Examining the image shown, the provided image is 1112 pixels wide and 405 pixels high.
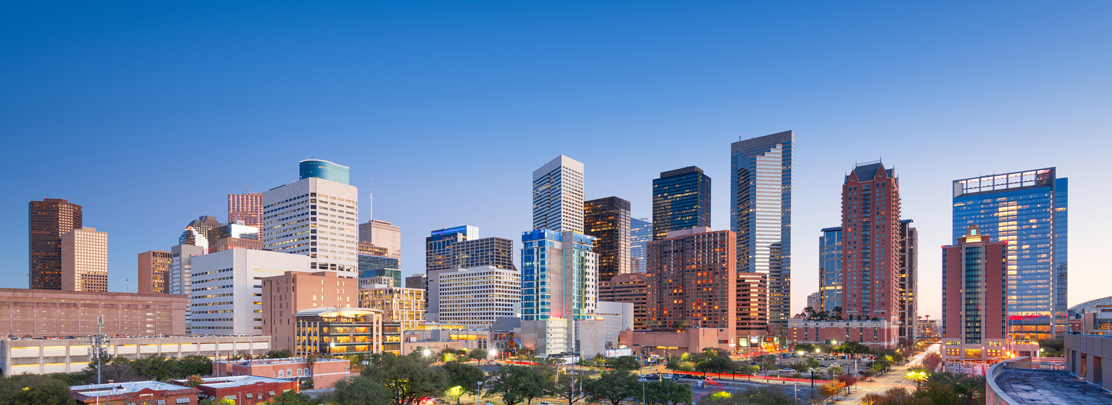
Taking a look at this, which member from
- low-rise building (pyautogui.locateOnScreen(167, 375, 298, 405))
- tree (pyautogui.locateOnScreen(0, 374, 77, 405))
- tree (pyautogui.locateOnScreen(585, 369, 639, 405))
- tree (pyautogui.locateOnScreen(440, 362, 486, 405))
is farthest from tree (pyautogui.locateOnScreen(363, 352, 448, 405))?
tree (pyautogui.locateOnScreen(0, 374, 77, 405))

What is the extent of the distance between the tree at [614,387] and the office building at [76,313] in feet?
504

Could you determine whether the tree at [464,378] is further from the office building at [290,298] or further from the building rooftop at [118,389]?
the office building at [290,298]

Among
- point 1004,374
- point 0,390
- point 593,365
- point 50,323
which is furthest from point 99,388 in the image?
point 50,323

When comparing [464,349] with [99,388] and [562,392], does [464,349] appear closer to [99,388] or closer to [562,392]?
[562,392]

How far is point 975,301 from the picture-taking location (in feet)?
631

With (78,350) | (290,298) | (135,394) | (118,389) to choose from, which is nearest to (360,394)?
(135,394)

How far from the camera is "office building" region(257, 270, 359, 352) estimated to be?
171 m

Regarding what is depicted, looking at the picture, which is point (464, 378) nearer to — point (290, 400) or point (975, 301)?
point (290, 400)

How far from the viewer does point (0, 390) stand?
231 feet

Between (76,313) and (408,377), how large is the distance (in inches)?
5723

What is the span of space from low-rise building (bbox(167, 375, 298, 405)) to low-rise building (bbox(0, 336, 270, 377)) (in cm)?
5372

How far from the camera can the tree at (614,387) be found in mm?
85938

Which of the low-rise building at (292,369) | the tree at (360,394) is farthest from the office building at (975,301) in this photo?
the tree at (360,394)

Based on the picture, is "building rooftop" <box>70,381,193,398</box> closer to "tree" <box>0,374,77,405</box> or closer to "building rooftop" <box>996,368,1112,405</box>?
"tree" <box>0,374,77,405</box>
